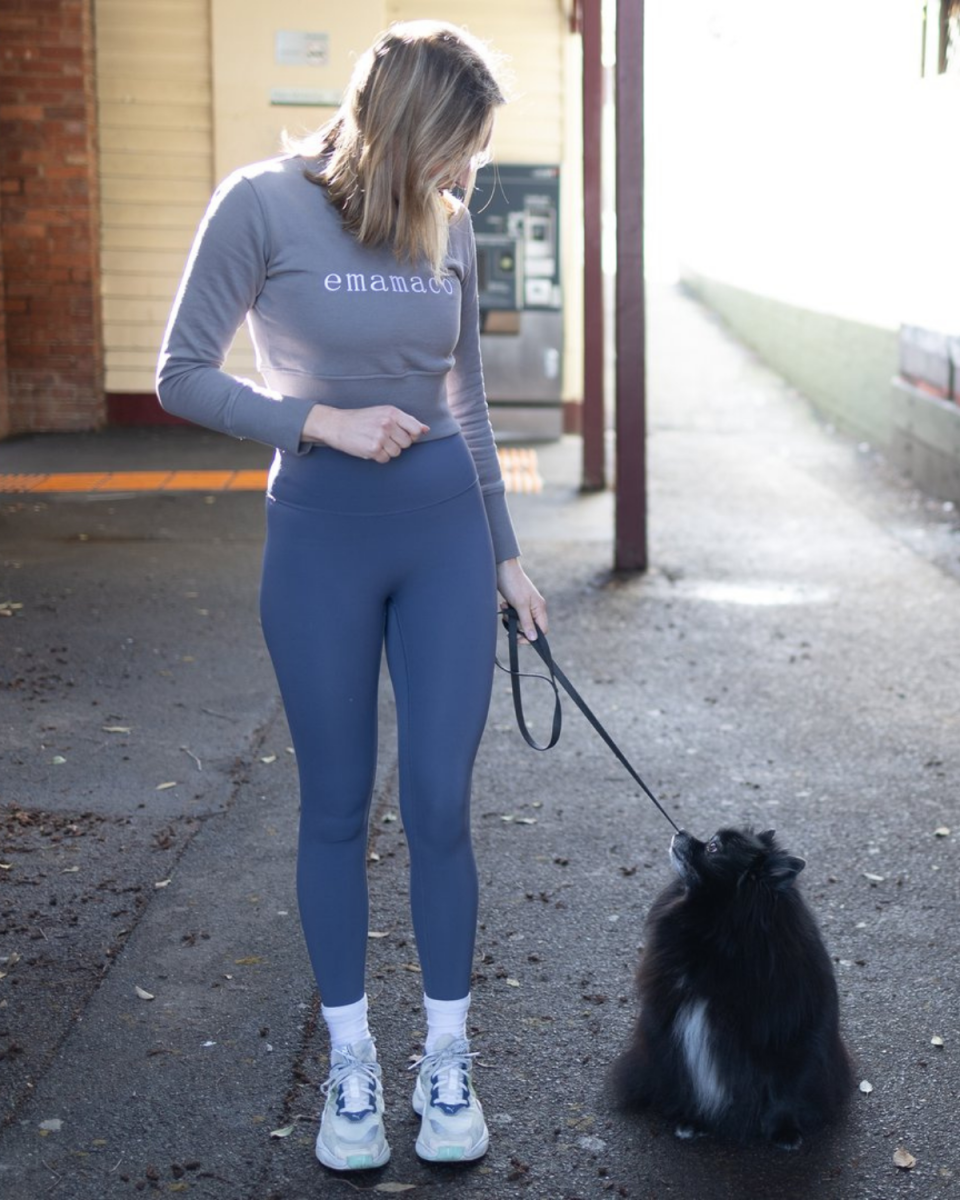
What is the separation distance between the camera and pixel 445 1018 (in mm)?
2932

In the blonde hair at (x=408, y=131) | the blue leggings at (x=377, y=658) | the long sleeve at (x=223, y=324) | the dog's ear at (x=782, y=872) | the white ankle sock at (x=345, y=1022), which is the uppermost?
the blonde hair at (x=408, y=131)

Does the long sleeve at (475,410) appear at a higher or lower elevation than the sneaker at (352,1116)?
higher

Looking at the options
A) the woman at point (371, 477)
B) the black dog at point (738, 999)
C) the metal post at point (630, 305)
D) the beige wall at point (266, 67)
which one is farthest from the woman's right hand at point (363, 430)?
the beige wall at point (266, 67)

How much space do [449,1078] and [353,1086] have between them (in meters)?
0.18

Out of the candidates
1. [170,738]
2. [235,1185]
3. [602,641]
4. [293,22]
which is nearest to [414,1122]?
[235,1185]

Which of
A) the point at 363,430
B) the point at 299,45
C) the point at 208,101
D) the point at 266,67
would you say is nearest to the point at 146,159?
the point at 208,101

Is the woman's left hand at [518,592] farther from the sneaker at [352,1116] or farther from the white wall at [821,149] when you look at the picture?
the white wall at [821,149]

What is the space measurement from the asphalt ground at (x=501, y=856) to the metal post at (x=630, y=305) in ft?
1.15

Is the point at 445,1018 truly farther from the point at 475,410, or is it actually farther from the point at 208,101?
the point at 208,101

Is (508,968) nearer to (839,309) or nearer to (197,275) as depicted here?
(197,275)

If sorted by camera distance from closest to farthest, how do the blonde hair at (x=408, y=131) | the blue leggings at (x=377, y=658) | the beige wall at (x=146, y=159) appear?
1. the blonde hair at (x=408, y=131)
2. the blue leggings at (x=377, y=658)
3. the beige wall at (x=146, y=159)

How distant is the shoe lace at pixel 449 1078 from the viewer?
2.90 m

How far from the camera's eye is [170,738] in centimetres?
559

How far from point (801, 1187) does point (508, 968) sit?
1077 millimetres
